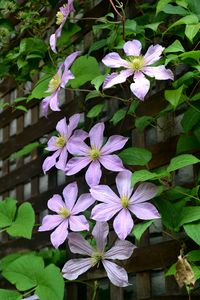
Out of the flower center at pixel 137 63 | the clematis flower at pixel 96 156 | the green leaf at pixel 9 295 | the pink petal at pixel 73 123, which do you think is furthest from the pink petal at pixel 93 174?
the green leaf at pixel 9 295

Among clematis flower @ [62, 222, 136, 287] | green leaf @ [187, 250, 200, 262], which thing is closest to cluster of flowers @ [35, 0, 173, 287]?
clematis flower @ [62, 222, 136, 287]

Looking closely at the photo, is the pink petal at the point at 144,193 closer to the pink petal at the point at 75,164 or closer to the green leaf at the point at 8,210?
the pink petal at the point at 75,164

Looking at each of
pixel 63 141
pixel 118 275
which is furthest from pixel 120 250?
pixel 63 141

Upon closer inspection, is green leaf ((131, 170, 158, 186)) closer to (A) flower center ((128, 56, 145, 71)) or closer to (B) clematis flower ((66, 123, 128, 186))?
(B) clematis flower ((66, 123, 128, 186))

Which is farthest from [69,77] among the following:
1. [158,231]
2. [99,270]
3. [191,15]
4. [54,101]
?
[99,270]

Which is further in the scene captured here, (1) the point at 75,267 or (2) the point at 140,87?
(1) the point at 75,267

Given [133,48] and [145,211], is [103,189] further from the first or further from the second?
[133,48]
